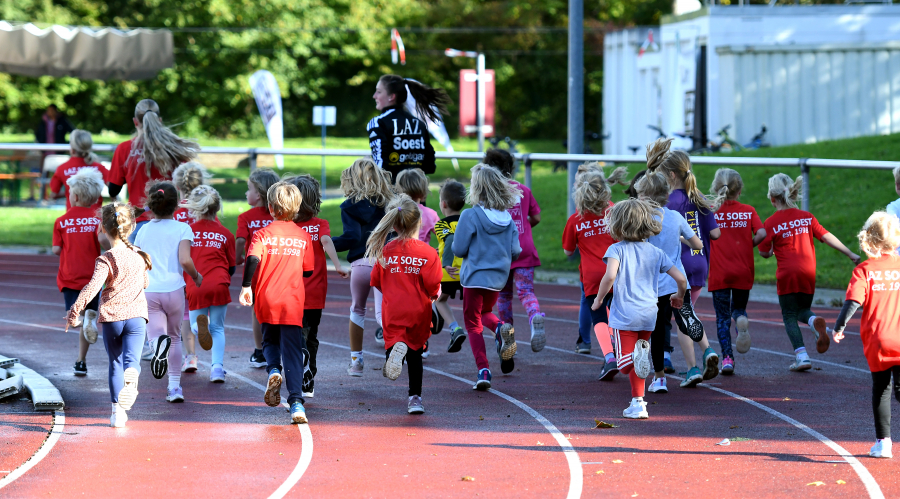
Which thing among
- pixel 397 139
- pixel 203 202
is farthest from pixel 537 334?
pixel 203 202

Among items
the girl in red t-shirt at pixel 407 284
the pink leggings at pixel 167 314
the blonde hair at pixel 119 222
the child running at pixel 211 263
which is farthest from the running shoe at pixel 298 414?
the child running at pixel 211 263

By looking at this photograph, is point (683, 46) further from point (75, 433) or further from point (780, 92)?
point (75, 433)

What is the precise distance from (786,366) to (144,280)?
516 centimetres

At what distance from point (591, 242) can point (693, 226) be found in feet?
2.57

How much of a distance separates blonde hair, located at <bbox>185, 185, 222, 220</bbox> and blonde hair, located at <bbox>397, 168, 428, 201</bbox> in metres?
1.45

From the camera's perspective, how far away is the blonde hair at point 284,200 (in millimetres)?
7242

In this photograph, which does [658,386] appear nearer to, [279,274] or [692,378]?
[692,378]

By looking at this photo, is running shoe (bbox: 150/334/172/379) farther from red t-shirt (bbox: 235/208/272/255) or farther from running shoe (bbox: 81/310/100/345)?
red t-shirt (bbox: 235/208/272/255)

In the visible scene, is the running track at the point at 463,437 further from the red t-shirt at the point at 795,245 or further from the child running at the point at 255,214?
the child running at the point at 255,214

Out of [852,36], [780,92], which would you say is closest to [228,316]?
[780,92]

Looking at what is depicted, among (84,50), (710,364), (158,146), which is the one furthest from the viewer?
(84,50)

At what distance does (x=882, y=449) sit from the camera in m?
6.18

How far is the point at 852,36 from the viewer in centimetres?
2673

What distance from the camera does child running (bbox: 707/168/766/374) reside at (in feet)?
28.7
